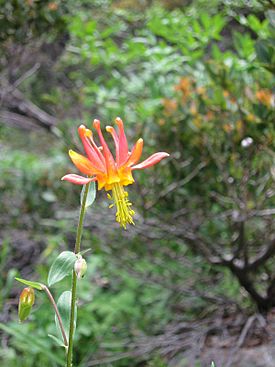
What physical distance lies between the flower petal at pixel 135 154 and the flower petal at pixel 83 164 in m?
0.07

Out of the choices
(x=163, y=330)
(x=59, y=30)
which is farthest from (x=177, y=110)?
(x=163, y=330)

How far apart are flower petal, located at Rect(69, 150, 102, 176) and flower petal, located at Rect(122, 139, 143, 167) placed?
67 mm

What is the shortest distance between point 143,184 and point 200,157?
28 cm

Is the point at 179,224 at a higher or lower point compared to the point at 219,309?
higher

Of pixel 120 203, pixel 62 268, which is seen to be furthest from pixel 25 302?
pixel 120 203

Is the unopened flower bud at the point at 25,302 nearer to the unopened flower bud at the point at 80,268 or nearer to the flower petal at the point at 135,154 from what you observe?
the unopened flower bud at the point at 80,268

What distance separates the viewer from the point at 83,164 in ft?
3.43

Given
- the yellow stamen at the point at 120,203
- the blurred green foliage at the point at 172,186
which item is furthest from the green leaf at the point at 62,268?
the blurred green foliage at the point at 172,186

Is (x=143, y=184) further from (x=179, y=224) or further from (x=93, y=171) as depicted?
(x=93, y=171)

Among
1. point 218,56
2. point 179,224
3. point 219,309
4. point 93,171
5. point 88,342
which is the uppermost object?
point 93,171

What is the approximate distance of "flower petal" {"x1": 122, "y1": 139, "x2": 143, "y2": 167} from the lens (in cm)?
108

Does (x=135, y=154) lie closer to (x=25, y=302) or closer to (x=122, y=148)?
(x=122, y=148)

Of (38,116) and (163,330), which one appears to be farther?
(38,116)

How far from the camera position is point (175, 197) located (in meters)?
2.41
